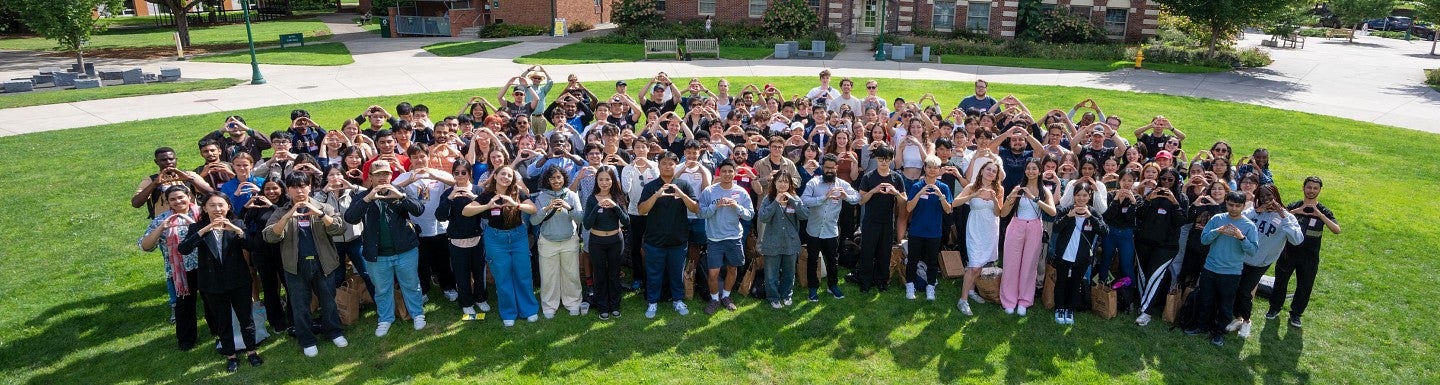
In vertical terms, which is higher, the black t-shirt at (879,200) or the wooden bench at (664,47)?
the wooden bench at (664,47)

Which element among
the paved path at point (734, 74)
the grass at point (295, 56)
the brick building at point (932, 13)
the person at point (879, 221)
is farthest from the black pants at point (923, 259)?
the brick building at point (932, 13)

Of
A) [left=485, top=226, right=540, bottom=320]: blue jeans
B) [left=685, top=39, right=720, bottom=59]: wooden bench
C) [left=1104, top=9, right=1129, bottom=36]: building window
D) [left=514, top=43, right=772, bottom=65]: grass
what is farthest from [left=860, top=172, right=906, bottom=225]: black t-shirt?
[left=1104, top=9, right=1129, bottom=36]: building window

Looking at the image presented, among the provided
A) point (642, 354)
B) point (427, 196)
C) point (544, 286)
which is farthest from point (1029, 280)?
point (427, 196)

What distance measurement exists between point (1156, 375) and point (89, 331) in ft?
32.4

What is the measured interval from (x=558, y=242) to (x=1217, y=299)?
20.5 ft

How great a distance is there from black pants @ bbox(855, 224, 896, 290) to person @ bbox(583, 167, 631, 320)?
101 inches

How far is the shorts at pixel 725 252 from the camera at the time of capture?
7.94m

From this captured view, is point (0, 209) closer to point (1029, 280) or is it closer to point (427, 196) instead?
Result: point (427, 196)

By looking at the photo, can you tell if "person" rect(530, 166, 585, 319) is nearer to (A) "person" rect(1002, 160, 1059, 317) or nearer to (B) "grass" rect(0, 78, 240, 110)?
(A) "person" rect(1002, 160, 1059, 317)

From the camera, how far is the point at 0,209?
38.2 feet

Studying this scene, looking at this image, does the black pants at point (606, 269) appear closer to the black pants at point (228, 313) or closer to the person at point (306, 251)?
the person at point (306, 251)

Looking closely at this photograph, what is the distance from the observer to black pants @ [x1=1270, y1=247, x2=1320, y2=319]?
303 inches

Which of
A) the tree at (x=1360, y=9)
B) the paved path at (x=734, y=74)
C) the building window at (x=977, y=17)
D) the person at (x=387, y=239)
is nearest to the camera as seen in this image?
the person at (x=387, y=239)

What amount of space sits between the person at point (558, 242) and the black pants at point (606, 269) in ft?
0.67
